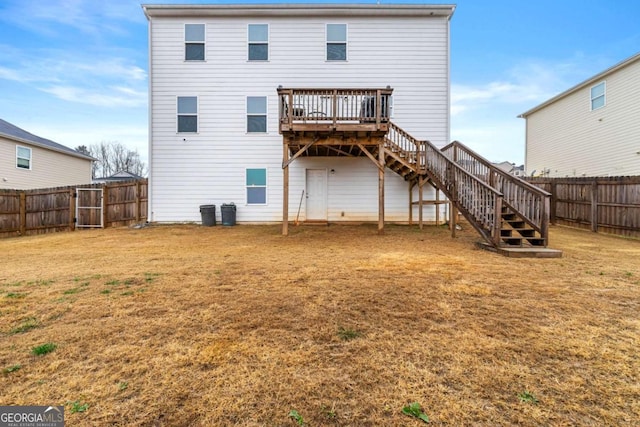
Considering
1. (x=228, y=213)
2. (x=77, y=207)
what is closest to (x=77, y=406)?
(x=228, y=213)

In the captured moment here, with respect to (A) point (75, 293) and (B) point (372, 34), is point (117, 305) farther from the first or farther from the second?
(B) point (372, 34)

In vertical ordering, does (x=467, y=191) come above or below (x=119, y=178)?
below

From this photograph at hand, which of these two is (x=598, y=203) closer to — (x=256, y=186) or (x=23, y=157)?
(x=256, y=186)

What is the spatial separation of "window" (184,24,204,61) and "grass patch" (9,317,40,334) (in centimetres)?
1130

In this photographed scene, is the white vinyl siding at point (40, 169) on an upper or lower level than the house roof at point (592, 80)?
lower

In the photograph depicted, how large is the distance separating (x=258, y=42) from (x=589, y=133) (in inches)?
620

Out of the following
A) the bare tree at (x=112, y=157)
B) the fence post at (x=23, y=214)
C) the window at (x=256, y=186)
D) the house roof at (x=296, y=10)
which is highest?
the bare tree at (x=112, y=157)

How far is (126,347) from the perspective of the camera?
2412mm

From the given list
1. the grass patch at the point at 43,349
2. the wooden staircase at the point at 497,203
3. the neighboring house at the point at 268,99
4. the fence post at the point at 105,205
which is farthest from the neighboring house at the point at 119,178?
the grass patch at the point at 43,349

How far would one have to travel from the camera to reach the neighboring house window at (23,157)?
14.5 metres

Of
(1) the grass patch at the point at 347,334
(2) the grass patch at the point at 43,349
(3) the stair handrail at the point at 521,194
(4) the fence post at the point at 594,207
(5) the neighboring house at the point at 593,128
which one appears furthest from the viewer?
(5) the neighboring house at the point at 593,128

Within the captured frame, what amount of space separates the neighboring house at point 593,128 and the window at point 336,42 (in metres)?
11.3

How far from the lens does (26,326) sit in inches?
110

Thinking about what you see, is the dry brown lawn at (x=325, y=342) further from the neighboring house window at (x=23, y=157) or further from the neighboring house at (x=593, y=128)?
the neighboring house window at (x=23, y=157)
